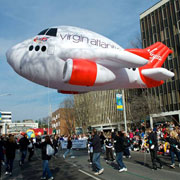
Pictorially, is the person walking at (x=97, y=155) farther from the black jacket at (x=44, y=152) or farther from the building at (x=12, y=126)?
the building at (x=12, y=126)

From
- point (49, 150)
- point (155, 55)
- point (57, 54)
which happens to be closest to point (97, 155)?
point (49, 150)

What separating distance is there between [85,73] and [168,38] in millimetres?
31647

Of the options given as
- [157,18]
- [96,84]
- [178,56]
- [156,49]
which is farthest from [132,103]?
[96,84]

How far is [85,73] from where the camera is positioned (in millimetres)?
7680

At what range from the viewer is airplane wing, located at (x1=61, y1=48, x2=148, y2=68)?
779cm

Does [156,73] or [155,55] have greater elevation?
[155,55]

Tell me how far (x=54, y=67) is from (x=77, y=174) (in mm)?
4105

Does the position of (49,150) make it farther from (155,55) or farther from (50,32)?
(155,55)

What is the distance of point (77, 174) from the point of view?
29.1 feet

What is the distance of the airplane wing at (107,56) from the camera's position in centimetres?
779

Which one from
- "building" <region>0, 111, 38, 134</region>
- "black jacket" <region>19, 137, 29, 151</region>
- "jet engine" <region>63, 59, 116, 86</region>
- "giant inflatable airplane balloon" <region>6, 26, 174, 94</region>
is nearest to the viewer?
"jet engine" <region>63, 59, 116, 86</region>

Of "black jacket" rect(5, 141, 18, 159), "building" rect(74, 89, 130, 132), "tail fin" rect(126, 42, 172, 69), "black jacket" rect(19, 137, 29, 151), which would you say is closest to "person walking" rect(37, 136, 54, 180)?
"black jacket" rect(5, 141, 18, 159)

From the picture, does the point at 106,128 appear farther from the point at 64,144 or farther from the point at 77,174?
the point at 77,174

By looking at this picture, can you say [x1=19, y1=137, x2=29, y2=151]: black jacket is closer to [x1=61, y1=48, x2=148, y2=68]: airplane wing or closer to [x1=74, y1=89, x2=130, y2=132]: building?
[x1=61, y1=48, x2=148, y2=68]: airplane wing
